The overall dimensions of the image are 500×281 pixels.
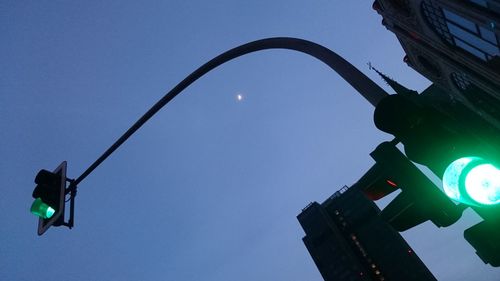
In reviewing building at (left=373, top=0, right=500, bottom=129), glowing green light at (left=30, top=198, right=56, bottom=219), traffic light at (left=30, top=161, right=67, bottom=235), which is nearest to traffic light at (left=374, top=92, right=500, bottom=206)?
traffic light at (left=30, top=161, right=67, bottom=235)

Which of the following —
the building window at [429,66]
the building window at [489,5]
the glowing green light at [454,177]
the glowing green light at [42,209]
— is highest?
the building window at [429,66]

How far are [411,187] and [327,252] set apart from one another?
12627cm

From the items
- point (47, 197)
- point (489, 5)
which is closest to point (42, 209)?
point (47, 197)

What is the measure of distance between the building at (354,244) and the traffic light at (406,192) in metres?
108

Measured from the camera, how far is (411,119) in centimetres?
188

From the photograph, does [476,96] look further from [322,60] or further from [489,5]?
[322,60]

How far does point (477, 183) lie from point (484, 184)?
43 millimetres

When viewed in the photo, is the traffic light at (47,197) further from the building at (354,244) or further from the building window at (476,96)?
the building at (354,244)

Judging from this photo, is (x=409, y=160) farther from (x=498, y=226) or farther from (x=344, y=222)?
(x=344, y=222)

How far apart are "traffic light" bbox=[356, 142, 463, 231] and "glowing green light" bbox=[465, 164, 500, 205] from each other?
0.16 metres

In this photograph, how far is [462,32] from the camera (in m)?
19.3

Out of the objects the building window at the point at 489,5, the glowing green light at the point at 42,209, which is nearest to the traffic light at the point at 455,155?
the glowing green light at the point at 42,209

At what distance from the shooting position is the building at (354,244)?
104 metres

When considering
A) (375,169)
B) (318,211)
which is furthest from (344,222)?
(375,169)
